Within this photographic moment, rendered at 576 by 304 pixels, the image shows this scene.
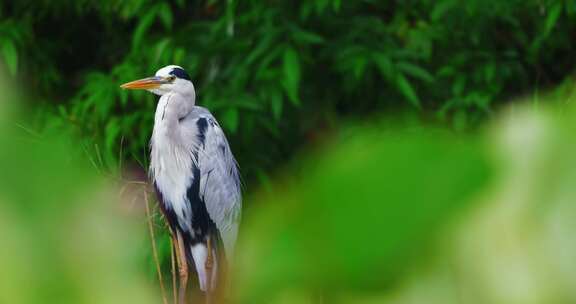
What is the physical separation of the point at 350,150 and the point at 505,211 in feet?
0.05

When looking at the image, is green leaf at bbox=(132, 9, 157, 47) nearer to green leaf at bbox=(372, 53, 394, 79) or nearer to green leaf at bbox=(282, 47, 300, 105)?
green leaf at bbox=(282, 47, 300, 105)

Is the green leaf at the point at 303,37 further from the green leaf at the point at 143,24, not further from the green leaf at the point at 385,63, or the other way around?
the green leaf at the point at 143,24

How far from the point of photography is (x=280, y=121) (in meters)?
1.85

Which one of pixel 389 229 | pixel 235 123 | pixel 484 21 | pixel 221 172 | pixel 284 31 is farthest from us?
pixel 484 21

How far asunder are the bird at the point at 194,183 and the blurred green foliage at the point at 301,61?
0.30m

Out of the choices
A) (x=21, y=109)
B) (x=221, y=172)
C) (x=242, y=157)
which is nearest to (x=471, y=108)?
(x=242, y=157)

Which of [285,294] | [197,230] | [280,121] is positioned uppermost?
[285,294]

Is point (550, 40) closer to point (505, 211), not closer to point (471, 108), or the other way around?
point (471, 108)

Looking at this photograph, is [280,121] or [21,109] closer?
[21,109]

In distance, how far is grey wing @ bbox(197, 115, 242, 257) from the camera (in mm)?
1284

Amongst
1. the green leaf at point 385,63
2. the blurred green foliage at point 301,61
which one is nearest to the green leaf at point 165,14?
the blurred green foliage at point 301,61

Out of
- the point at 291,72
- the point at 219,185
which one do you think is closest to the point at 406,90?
the point at 291,72

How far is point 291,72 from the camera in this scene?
1.66 m

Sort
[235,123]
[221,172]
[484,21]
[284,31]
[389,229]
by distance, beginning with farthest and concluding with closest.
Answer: [484,21]
[284,31]
[235,123]
[221,172]
[389,229]
